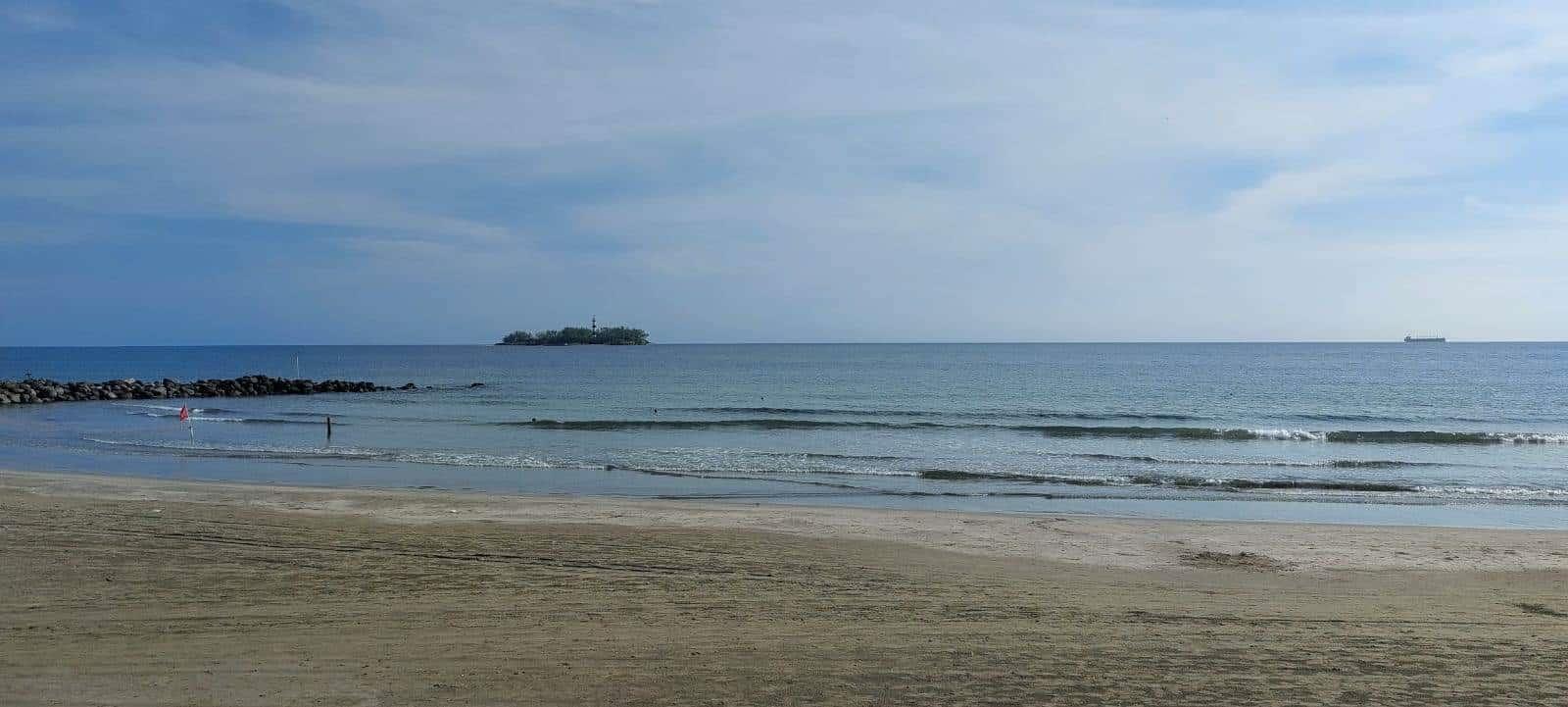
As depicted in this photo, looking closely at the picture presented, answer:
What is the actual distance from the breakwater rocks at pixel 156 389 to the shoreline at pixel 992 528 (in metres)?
38.8

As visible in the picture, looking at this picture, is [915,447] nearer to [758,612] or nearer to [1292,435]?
[1292,435]

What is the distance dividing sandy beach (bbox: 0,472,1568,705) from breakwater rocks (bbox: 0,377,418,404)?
4435 centimetres

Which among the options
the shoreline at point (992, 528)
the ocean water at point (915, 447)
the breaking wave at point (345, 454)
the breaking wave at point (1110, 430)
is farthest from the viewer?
the breaking wave at point (1110, 430)

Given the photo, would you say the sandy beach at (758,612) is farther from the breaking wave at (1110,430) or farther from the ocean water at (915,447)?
the breaking wave at (1110,430)

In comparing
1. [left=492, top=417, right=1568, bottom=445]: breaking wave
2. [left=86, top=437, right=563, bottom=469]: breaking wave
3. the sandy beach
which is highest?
the sandy beach

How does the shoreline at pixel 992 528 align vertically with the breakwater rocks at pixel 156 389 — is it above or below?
below

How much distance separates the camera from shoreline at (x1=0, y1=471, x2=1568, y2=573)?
12180 mm

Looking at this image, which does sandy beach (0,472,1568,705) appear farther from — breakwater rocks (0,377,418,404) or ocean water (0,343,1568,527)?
breakwater rocks (0,377,418,404)

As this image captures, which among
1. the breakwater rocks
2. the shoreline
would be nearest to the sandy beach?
the shoreline

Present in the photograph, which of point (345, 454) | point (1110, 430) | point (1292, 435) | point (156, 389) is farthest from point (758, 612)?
point (156, 389)

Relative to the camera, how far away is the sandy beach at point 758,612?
6883 millimetres

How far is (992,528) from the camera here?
47.4 ft

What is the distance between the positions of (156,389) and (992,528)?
184 ft

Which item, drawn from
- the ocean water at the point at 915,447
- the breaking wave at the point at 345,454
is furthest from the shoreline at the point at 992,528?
the breaking wave at the point at 345,454
